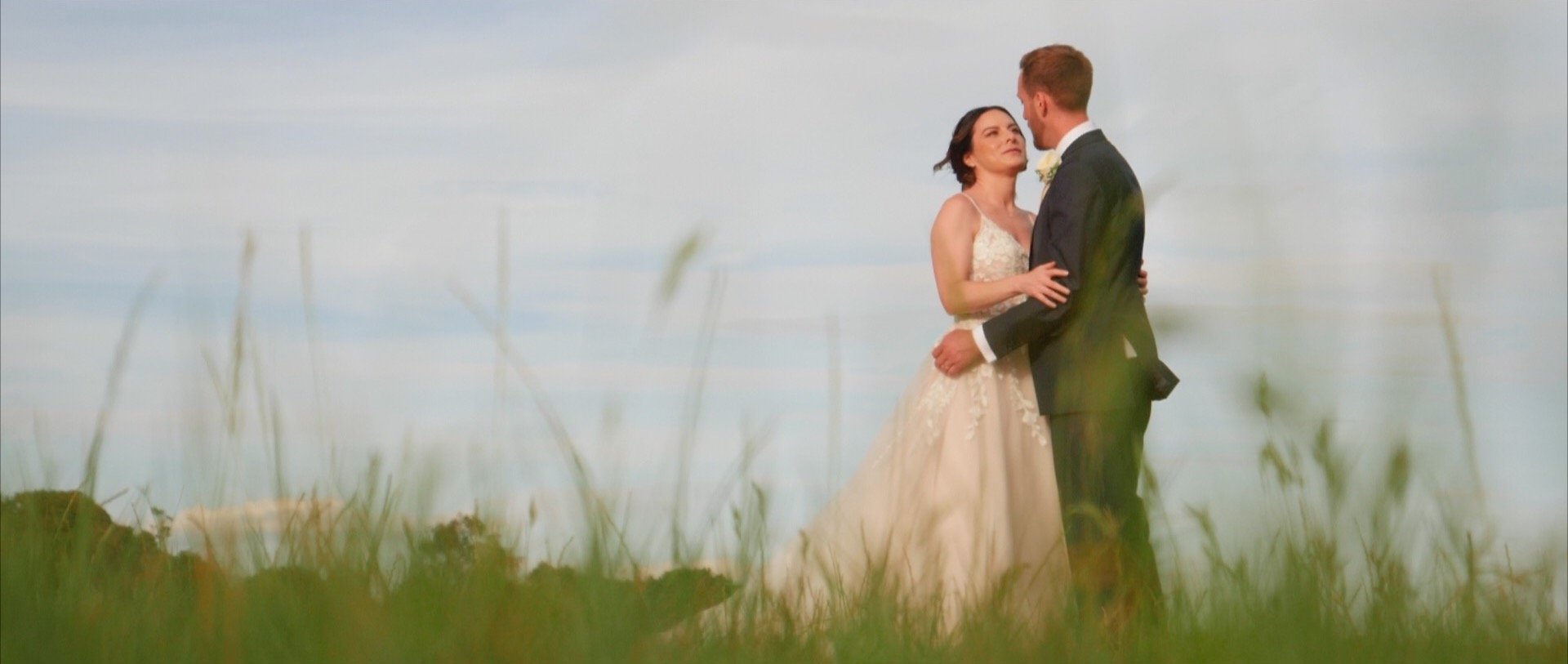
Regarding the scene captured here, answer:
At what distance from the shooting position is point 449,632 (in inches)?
83.2

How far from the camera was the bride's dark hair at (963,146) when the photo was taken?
521 centimetres

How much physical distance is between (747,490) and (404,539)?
633 millimetres

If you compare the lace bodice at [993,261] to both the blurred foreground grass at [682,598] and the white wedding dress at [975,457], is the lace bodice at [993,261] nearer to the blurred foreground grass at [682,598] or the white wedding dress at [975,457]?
the white wedding dress at [975,457]

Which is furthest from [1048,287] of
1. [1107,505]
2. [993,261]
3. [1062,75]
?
Result: [1107,505]

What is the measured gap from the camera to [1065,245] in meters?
4.35

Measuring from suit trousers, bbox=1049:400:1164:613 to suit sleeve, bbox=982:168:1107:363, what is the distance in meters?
0.30

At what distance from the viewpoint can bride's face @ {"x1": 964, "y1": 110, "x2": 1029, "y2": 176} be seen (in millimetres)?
5094

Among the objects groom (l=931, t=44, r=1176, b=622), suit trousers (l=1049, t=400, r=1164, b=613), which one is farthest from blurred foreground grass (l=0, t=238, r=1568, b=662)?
groom (l=931, t=44, r=1176, b=622)

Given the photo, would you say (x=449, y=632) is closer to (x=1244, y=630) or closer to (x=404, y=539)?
(x=404, y=539)

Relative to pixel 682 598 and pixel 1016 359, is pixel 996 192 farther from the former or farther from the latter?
pixel 682 598

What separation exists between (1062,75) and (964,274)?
0.76 metres

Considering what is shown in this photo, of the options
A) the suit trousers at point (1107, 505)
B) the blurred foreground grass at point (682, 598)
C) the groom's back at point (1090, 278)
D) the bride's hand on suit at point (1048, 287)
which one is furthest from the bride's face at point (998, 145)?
the blurred foreground grass at point (682, 598)

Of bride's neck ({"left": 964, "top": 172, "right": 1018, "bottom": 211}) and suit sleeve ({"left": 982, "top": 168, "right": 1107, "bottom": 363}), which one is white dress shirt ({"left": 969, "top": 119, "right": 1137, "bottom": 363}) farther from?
bride's neck ({"left": 964, "top": 172, "right": 1018, "bottom": 211})

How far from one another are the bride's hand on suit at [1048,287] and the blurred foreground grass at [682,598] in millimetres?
1761
